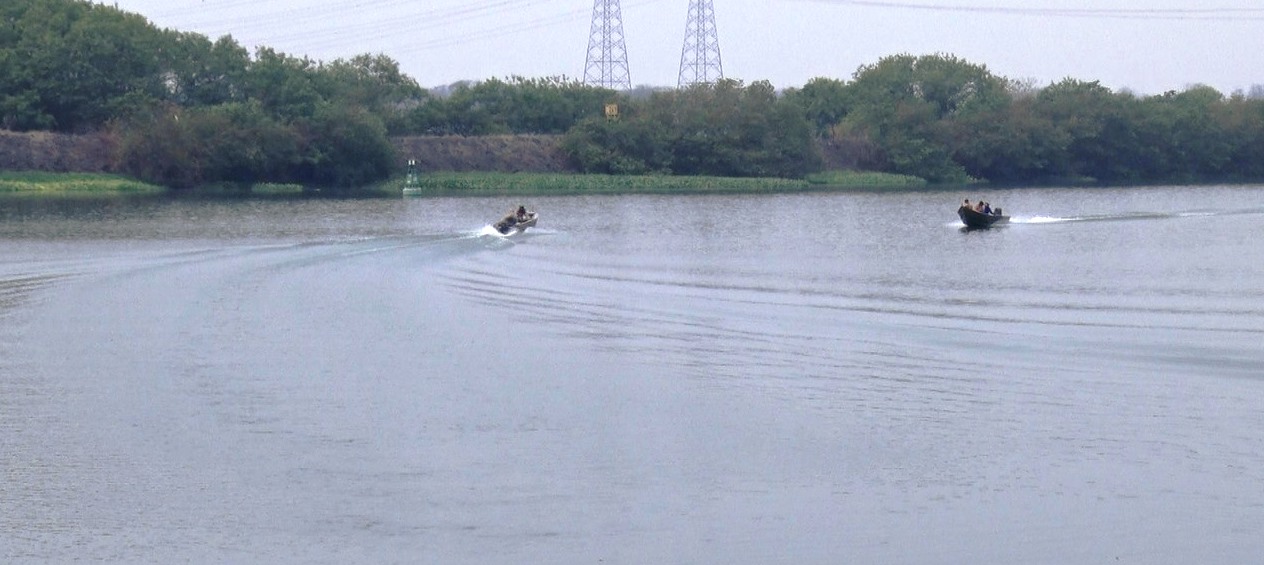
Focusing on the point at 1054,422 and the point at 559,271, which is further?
the point at 559,271

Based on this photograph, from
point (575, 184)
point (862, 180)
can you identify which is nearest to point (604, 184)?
point (575, 184)

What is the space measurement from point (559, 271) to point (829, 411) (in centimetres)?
1777

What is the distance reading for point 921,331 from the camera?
23.4 meters

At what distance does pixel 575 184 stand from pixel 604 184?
2745mm

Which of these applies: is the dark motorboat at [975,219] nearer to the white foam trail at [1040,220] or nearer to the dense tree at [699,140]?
the white foam trail at [1040,220]

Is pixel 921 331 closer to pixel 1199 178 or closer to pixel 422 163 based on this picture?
pixel 422 163

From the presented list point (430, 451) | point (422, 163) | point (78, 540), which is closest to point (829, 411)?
point (430, 451)

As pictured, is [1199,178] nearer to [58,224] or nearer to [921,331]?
[58,224]

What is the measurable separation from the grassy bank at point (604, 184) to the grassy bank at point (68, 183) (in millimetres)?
13157

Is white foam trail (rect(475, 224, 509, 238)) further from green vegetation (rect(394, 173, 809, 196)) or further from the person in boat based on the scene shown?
green vegetation (rect(394, 173, 809, 196))

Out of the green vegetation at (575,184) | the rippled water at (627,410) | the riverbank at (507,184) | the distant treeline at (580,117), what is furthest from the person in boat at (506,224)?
the distant treeline at (580,117)

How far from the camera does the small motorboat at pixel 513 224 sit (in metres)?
45.4

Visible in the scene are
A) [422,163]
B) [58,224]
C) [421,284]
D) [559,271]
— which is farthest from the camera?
[422,163]

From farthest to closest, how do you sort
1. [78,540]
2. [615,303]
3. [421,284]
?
[421,284], [615,303], [78,540]
